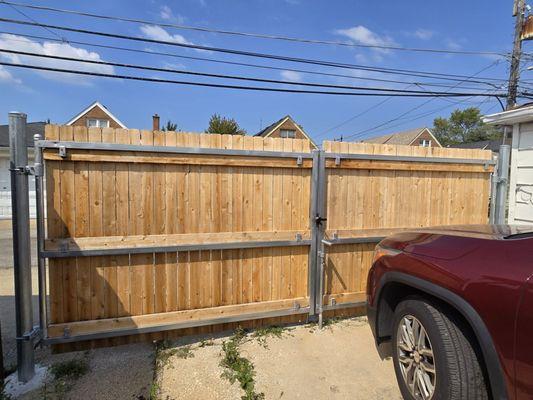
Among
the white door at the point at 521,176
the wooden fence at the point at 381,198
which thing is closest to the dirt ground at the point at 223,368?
the wooden fence at the point at 381,198

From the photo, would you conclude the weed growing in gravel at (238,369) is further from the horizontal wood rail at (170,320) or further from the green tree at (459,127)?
the green tree at (459,127)

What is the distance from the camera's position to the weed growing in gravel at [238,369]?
2618mm

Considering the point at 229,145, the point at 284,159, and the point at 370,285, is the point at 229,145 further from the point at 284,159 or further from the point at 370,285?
the point at 370,285

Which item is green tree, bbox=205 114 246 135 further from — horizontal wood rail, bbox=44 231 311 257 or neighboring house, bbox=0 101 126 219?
horizontal wood rail, bbox=44 231 311 257

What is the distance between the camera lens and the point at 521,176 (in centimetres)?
449

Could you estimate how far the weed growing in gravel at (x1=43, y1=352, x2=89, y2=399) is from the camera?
261 centimetres

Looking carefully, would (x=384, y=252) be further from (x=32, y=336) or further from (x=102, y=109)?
(x=102, y=109)

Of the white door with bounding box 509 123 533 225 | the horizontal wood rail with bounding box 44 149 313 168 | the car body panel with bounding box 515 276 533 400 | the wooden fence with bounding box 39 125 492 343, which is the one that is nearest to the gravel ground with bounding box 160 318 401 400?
the wooden fence with bounding box 39 125 492 343

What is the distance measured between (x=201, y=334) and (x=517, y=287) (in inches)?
112

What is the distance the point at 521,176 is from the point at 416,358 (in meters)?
3.52

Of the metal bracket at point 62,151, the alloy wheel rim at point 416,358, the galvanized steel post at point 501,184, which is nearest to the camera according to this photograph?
the alloy wheel rim at point 416,358

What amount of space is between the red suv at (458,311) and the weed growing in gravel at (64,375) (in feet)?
8.01

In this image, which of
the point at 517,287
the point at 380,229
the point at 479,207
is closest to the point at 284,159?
the point at 380,229

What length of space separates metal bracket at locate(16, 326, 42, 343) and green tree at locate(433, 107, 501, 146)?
50708 millimetres
